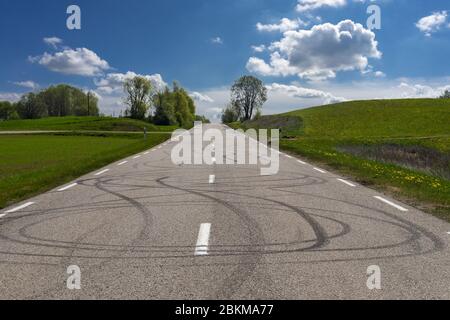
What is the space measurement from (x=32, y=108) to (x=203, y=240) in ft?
534

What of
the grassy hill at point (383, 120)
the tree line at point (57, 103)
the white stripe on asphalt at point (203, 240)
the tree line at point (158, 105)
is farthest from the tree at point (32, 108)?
the white stripe on asphalt at point (203, 240)

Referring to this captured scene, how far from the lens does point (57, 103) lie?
16312 cm

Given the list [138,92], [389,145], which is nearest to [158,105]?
[138,92]

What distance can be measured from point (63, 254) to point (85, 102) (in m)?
168

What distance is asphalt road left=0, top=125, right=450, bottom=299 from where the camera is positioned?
4.41 meters

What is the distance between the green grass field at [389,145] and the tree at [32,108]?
109m

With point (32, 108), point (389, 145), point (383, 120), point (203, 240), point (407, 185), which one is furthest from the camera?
point (32, 108)

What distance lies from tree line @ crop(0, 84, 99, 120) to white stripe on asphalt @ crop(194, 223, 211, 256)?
159 m

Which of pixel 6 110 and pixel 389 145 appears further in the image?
pixel 6 110

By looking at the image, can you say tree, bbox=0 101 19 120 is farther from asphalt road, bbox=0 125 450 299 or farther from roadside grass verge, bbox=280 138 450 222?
asphalt road, bbox=0 125 450 299

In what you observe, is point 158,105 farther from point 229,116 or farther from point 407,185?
point 407,185

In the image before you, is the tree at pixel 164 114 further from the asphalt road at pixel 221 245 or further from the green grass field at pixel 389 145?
the asphalt road at pixel 221 245

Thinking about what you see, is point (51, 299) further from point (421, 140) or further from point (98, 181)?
point (421, 140)
